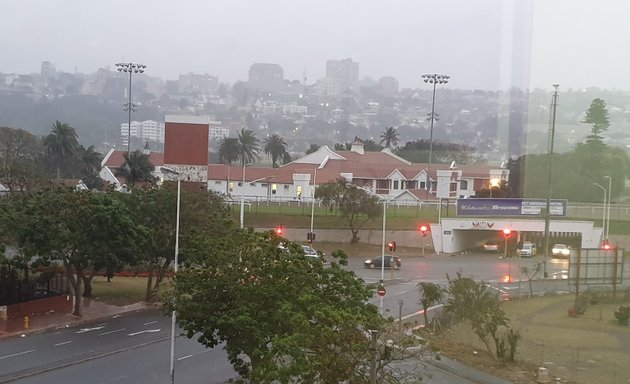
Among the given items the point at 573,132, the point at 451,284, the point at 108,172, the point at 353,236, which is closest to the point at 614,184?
the point at 573,132

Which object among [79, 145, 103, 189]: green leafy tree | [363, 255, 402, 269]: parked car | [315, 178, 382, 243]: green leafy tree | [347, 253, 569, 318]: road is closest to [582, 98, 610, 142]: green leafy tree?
[347, 253, 569, 318]: road

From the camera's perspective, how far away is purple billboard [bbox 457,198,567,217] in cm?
2744

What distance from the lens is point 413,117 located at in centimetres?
7581

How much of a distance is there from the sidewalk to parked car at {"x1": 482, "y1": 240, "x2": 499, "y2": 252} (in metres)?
15.7

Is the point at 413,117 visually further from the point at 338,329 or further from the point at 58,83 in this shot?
the point at 338,329

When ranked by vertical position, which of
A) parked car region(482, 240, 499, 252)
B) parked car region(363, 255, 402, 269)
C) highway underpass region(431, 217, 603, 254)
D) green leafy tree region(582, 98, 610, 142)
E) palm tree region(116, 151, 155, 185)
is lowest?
parked car region(363, 255, 402, 269)

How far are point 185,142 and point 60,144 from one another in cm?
2141

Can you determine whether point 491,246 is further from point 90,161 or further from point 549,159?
point 90,161

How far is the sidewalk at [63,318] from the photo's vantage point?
591 inches

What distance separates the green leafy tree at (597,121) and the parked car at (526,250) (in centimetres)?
462

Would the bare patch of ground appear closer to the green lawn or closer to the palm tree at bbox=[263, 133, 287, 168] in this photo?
the green lawn

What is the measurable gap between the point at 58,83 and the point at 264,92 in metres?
35.9

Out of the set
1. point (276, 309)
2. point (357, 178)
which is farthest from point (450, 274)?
point (357, 178)

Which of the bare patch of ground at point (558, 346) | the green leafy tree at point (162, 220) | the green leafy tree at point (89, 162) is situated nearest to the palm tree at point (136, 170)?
the green leafy tree at point (89, 162)
